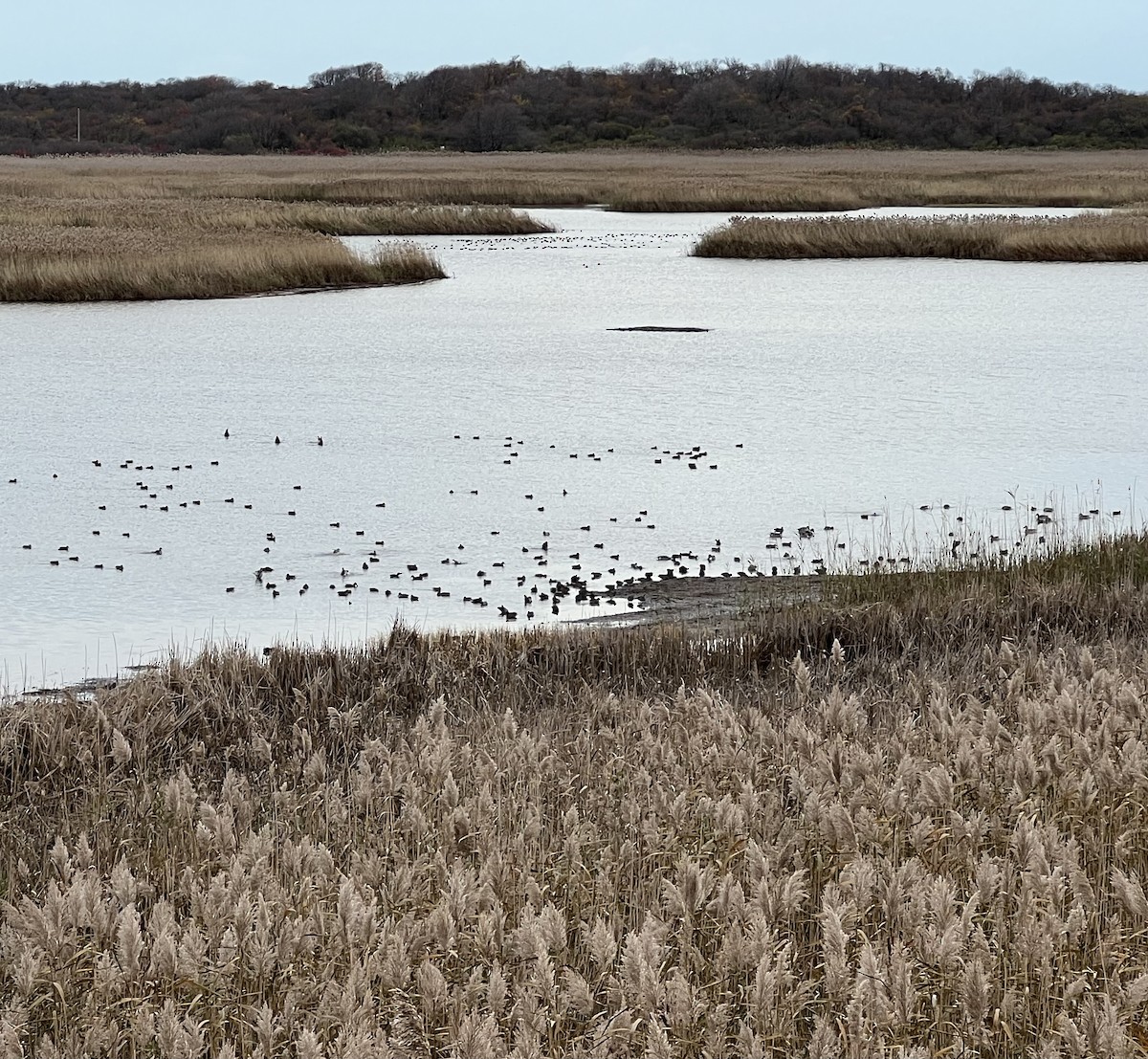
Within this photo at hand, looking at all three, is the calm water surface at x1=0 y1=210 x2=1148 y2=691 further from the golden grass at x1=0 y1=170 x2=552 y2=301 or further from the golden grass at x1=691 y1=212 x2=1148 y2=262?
the golden grass at x1=691 y1=212 x2=1148 y2=262

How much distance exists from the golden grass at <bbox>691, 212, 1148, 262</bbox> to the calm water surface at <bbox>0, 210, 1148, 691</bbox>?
7856 mm

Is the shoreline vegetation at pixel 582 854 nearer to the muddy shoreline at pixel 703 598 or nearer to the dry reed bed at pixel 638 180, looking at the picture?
→ the muddy shoreline at pixel 703 598

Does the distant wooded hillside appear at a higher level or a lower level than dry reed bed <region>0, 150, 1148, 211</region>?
higher

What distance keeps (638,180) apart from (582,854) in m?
65.6

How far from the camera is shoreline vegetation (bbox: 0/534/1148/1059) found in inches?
140

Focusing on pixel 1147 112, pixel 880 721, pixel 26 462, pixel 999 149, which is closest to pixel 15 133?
pixel 999 149

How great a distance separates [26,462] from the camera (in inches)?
540

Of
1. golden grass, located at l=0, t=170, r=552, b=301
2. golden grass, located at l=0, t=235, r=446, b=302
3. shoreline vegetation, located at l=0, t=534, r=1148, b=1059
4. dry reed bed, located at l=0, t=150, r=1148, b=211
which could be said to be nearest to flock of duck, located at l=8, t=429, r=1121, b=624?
shoreline vegetation, located at l=0, t=534, r=1148, b=1059

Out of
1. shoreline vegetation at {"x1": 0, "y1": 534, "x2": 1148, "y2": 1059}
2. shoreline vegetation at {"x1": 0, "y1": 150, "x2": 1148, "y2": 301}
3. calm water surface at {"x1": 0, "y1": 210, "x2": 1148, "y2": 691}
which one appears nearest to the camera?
shoreline vegetation at {"x1": 0, "y1": 534, "x2": 1148, "y2": 1059}

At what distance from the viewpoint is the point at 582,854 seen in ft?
16.1

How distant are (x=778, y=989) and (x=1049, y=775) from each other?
1936 millimetres

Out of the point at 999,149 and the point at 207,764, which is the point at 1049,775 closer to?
the point at 207,764

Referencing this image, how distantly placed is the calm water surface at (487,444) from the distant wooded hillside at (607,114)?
9020cm

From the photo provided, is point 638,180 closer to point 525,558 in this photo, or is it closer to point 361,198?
point 361,198
